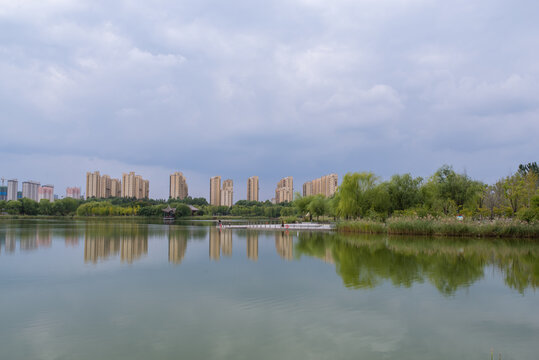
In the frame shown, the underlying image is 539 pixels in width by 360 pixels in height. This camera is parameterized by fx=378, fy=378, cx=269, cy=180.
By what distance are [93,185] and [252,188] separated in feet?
153

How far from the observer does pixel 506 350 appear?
15.5 ft

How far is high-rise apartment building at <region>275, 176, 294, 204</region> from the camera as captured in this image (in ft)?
352

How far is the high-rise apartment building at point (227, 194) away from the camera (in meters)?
112

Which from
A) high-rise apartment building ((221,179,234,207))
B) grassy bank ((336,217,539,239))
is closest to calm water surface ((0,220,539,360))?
grassy bank ((336,217,539,239))

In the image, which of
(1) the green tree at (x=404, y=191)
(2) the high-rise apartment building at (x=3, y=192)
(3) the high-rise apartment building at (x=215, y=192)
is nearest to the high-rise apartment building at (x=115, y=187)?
(3) the high-rise apartment building at (x=215, y=192)

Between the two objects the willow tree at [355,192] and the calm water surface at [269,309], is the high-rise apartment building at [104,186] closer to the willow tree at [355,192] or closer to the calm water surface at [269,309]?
the willow tree at [355,192]

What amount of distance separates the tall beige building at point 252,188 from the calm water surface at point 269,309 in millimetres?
101053

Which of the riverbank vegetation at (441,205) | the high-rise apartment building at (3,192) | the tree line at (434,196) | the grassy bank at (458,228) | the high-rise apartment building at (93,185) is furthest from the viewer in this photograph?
the high-rise apartment building at (3,192)

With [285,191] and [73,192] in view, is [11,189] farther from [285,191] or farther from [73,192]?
[285,191]

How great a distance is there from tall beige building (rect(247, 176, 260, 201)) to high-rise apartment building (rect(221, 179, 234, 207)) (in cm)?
518

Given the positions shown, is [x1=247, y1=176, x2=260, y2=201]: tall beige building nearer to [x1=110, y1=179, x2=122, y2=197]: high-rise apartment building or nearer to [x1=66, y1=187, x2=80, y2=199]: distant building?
[x1=110, y1=179, x2=122, y2=197]: high-rise apartment building

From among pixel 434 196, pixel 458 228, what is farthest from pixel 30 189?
pixel 458 228

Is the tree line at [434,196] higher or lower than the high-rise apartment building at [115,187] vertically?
lower

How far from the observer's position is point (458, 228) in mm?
21734
